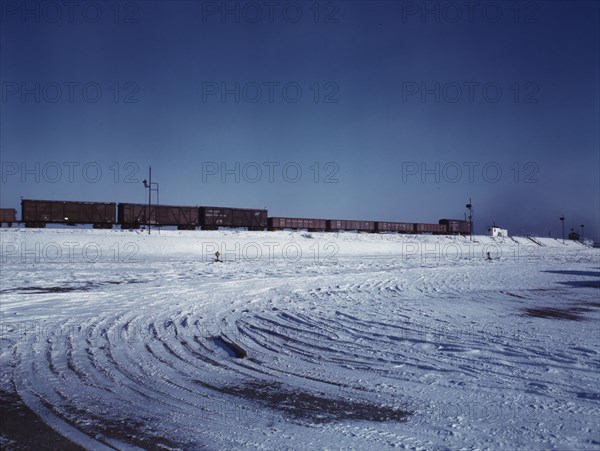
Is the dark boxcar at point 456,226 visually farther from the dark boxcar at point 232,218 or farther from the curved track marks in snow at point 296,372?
the curved track marks in snow at point 296,372

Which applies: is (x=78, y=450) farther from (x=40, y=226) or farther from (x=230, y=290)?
(x=40, y=226)

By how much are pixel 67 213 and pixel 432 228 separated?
56355 millimetres

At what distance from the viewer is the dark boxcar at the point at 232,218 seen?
1823 inches

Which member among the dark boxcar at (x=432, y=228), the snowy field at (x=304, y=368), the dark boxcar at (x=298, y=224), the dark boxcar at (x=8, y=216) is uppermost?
the dark boxcar at (x=8, y=216)

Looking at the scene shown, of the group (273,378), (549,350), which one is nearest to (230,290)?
(273,378)

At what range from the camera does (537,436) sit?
3.34 m

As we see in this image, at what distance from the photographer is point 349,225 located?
196ft

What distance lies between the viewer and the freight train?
38.6 metres

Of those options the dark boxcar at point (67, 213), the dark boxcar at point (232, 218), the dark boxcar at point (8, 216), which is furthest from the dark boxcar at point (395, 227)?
the dark boxcar at point (8, 216)

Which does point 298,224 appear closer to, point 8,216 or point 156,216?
point 156,216

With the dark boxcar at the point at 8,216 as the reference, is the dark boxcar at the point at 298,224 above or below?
below

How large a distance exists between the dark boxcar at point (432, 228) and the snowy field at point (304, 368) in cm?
5694

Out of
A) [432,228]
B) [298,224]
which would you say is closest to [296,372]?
[298,224]

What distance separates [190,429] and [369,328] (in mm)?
4642
